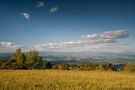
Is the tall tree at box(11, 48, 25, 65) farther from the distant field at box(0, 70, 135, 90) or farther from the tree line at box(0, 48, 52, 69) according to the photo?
the distant field at box(0, 70, 135, 90)

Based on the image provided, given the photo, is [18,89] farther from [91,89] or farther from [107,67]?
[107,67]

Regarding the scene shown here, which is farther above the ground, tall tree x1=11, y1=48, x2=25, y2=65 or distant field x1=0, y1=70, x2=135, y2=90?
tall tree x1=11, y1=48, x2=25, y2=65

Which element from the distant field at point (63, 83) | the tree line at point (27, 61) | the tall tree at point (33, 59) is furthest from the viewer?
the tall tree at point (33, 59)

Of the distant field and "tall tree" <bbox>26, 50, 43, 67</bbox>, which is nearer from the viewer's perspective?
the distant field

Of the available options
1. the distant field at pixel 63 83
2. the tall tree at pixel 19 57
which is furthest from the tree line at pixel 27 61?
the distant field at pixel 63 83

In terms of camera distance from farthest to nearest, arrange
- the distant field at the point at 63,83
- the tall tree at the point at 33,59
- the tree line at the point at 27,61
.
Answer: the tall tree at the point at 33,59
the tree line at the point at 27,61
the distant field at the point at 63,83

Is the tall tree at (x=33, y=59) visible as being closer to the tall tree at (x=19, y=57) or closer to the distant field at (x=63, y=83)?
the tall tree at (x=19, y=57)

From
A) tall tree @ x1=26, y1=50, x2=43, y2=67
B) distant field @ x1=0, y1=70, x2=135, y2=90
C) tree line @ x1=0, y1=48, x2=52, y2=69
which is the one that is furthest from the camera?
tall tree @ x1=26, y1=50, x2=43, y2=67

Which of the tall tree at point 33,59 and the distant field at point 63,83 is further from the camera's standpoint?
the tall tree at point 33,59

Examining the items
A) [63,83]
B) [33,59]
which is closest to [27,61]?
[33,59]

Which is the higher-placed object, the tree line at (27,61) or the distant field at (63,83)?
the tree line at (27,61)

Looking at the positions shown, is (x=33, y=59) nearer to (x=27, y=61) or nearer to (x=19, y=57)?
(x=27, y=61)

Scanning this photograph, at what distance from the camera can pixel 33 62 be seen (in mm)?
93938

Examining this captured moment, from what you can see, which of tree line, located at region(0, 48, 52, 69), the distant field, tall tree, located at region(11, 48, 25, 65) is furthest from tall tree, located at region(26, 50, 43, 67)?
the distant field
